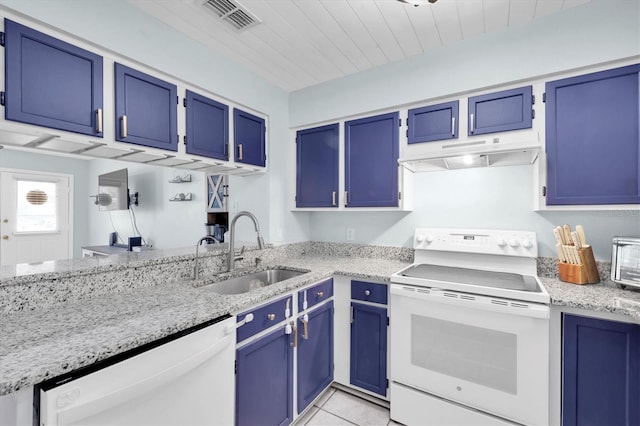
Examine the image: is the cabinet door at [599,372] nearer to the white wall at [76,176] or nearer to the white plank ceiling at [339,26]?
the white plank ceiling at [339,26]

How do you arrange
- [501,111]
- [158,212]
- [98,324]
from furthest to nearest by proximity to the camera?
→ [158,212], [501,111], [98,324]

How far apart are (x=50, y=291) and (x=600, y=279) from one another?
2994mm

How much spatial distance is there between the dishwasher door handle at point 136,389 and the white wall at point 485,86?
72.3 inches

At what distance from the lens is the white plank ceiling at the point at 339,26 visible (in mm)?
1686

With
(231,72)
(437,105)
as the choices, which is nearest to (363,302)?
(437,105)

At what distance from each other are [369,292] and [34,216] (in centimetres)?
600

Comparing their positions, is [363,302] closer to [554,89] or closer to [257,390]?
[257,390]

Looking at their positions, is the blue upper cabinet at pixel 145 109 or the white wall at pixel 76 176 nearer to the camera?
the blue upper cabinet at pixel 145 109

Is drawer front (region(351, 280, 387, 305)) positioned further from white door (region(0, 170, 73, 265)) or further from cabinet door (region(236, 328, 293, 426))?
white door (region(0, 170, 73, 265))

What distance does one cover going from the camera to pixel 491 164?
2.12m

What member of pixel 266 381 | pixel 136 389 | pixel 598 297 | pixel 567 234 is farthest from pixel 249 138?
pixel 598 297

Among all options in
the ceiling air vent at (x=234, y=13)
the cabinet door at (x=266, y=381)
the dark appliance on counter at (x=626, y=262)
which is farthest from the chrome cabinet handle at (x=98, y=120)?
the dark appliance on counter at (x=626, y=262)

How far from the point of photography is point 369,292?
2045 mm

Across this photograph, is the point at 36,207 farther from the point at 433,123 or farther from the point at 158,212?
Answer: the point at 433,123
